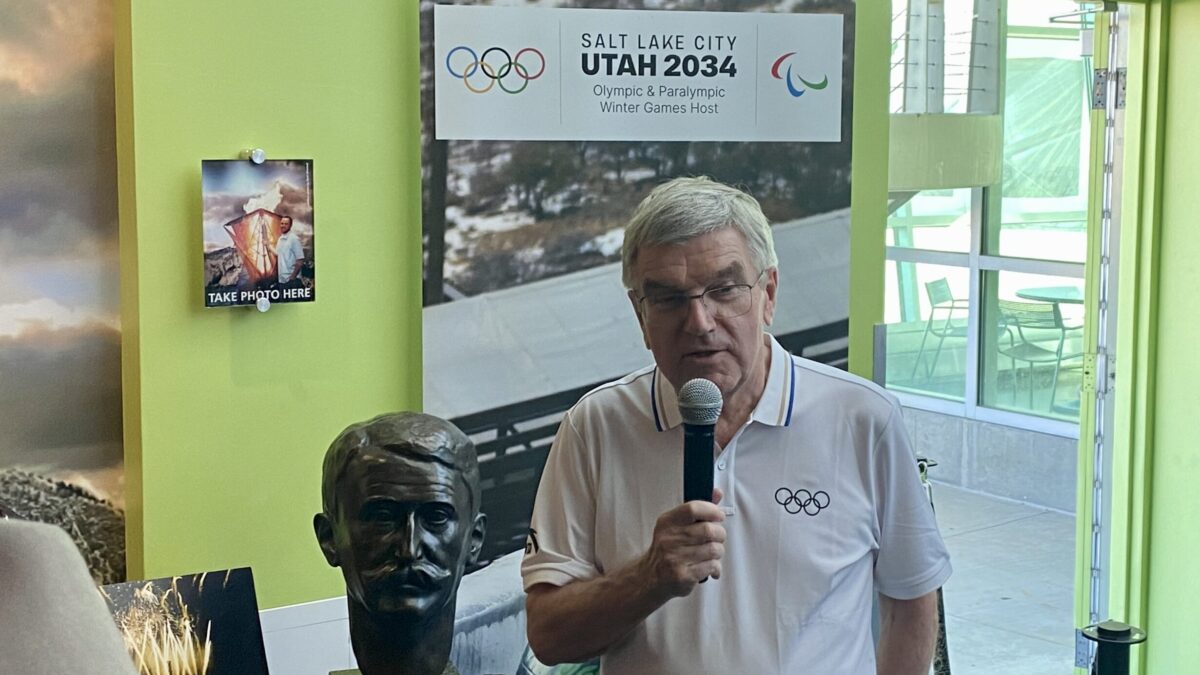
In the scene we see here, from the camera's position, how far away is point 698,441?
187 centimetres

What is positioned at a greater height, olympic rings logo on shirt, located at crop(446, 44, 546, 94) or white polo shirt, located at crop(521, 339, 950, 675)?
olympic rings logo on shirt, located at crop(446, 44, 546, 94)

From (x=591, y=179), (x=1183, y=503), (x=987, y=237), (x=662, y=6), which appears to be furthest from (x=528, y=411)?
(x=987, y=237)

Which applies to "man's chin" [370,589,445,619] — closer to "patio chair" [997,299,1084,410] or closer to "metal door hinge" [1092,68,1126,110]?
"metal door hinge" [1092,68,1126,110]

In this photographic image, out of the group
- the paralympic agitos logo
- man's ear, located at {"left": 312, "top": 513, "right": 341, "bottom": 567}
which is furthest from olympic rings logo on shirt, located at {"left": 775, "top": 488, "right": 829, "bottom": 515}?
the paralympic agitos logo

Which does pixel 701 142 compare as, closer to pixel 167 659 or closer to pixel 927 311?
pixel 167 659

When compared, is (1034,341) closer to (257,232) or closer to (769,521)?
(257,232)

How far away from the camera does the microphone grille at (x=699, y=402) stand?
6.17 ft

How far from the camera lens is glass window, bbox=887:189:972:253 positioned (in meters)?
7.77

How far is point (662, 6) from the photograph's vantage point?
371 centimetres

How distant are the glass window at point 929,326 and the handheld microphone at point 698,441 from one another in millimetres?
6302

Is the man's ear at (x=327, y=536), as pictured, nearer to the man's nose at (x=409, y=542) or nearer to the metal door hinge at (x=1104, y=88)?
the man's nose at (x=409, y=542)

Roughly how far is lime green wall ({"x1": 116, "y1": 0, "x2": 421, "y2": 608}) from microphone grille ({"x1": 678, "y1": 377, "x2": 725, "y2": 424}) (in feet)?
5.12

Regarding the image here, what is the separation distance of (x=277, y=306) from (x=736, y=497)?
1556 millimetres

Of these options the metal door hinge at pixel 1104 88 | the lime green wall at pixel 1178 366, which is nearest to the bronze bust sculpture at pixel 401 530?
the lime green wall at pixel 1178 366
